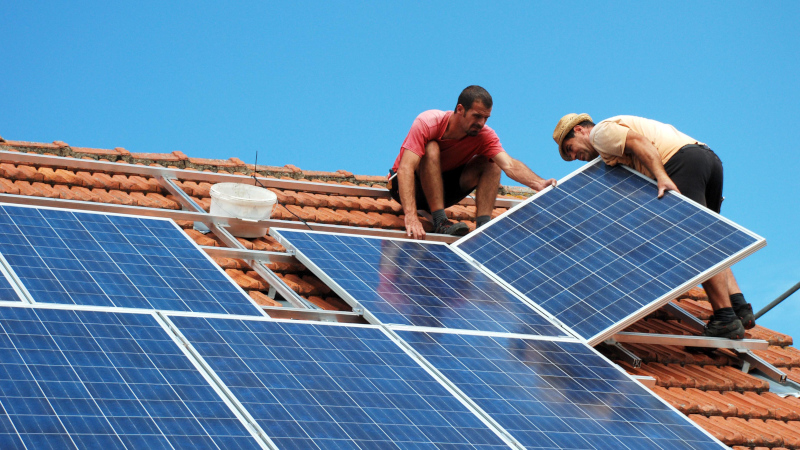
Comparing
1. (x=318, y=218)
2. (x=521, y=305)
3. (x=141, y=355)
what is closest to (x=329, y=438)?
(x=141, y=355)

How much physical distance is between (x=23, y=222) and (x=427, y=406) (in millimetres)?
3934

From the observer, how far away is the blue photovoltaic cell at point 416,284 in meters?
9.29

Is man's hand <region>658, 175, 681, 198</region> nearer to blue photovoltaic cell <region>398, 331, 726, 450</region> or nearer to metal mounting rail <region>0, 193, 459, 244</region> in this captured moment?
metal mounting rail <region>0, 193, 459, 244</region>

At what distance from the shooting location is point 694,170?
11336 mm

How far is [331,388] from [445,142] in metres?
5.59

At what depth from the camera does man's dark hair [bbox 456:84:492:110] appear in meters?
12.1

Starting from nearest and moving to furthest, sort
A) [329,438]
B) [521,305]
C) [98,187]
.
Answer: [329,438] → [521,305] → [98,187]

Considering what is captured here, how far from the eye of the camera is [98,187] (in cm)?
1209

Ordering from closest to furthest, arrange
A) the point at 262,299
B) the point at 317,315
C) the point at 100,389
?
the point at 100,389
the point at 317,315
the point at 262,299

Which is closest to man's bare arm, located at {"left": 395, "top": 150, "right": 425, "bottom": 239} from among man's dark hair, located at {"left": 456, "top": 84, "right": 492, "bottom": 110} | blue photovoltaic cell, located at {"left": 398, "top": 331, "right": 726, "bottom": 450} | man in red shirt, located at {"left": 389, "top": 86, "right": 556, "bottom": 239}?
man in red shirt, located at {"left": 389, "top": 86, "right": 556, "bottom": 239}

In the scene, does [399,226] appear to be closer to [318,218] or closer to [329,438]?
[318,218]

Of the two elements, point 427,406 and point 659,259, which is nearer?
point 427,406

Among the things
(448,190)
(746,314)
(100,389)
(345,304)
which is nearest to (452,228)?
(448,190)

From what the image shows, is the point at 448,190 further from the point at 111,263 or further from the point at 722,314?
the point at 111,263
